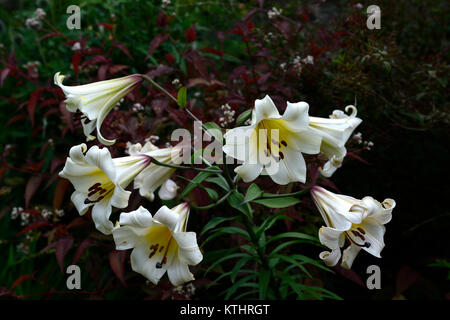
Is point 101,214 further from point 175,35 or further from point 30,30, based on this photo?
point 30,30

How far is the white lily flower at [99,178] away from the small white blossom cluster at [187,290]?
67 centimetres

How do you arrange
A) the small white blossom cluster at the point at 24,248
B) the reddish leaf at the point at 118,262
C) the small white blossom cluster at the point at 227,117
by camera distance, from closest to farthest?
1. the small white blossom cluster at the point at 227,117
2. the reddish leaf at the point at 118,262
3. the small white blossom cluster at the point at 24,248

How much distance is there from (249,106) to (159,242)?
0.67 m

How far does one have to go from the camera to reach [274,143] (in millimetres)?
1119

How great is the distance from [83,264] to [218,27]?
77.9 inches

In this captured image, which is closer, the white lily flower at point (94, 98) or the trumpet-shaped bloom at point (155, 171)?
the white lily flower at point (94, 98)

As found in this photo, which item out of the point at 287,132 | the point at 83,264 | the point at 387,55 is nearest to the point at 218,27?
the point at 387,55

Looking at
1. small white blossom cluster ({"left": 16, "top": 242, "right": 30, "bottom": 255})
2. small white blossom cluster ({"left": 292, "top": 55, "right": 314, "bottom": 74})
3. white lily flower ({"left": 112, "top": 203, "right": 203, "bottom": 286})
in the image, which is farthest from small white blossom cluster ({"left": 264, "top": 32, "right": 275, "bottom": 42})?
small white blossom cluster ({"left": 16, "top": 242, "right": 30, "bottom": 255})

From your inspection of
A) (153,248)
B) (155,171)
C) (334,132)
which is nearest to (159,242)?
(153,248)

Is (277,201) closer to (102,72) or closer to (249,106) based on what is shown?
(249,106)

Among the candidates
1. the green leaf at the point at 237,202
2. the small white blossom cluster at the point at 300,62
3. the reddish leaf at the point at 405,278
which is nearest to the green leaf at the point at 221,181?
the green leaf at the point at 237,202

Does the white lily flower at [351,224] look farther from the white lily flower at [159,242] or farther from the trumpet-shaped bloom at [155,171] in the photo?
the trumpet-shaped bloom at [155,171]

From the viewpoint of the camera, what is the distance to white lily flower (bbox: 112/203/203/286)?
1040mm

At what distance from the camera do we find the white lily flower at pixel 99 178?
106 centimetres
